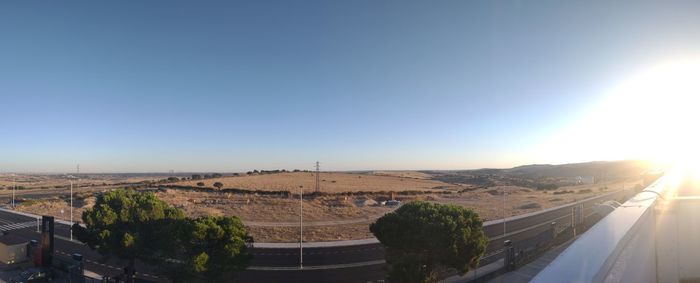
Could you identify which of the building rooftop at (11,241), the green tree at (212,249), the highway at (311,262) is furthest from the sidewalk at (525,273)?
the building rooftop at (11,241)

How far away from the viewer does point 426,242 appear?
2380 cm

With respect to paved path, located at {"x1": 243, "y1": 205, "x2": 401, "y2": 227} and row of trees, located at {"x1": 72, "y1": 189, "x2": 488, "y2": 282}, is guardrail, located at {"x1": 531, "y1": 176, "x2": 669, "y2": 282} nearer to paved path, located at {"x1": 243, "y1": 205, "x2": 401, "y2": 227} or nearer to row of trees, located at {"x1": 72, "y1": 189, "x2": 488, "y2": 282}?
row of trees, located at {"x1": 72, "y1": 189, "x2": 488, "y2": 282}

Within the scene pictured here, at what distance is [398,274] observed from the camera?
23312mm

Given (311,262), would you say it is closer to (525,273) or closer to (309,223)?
(525,273)

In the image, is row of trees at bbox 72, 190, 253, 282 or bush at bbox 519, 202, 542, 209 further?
bush at bbox 519, 202, 542, 209

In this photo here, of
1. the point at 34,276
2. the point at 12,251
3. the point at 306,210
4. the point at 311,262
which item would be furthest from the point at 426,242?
the point at 306,210

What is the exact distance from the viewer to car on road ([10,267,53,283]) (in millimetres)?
28281

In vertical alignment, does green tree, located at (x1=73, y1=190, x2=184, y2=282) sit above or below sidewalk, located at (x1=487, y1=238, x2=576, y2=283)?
above

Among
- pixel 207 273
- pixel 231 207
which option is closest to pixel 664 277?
pixel 207 273

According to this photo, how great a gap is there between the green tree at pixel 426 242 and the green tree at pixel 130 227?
50.7ft

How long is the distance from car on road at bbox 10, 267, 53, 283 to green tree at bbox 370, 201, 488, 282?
2656 cm

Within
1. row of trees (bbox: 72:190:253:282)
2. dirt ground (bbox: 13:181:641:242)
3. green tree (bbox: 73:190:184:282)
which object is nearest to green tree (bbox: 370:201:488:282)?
row of trees (bbox: 72:190:253:282)

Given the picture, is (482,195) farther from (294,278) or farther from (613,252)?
(613,252)

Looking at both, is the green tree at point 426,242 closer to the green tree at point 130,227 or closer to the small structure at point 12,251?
the green tree at point 130,227
